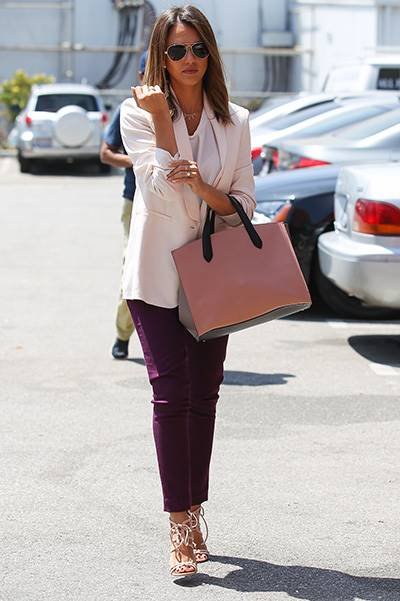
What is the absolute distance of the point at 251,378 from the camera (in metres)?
7.86

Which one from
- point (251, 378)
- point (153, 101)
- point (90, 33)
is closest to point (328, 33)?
point (90, 33)

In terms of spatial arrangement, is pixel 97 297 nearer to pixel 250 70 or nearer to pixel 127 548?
pixel 127 548

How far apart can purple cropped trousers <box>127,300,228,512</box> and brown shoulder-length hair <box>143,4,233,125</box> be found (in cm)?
71

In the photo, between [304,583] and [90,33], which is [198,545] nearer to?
[304,583]

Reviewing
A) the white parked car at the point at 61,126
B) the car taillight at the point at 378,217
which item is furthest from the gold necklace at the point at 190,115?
the white parked car at the point at 61,126

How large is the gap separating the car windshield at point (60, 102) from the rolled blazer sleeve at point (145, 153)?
2271cm

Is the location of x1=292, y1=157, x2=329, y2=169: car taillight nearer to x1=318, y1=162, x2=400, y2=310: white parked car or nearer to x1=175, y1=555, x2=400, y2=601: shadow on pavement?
x1=318, y1=162, x2=400, y2=310: white parked car

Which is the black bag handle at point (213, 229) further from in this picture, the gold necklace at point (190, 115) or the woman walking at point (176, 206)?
the gold necklace at point (190, 115)

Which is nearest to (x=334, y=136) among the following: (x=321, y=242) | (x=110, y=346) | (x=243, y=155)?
(x=321, y=242)

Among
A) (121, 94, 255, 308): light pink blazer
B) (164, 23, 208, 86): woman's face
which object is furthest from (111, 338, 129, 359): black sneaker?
(164, 23, 208, 86): woman's face

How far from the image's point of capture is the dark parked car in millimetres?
10023

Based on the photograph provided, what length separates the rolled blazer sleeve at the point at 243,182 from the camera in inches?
177

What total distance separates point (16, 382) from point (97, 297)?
332 cm

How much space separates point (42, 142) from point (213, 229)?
22121mm
